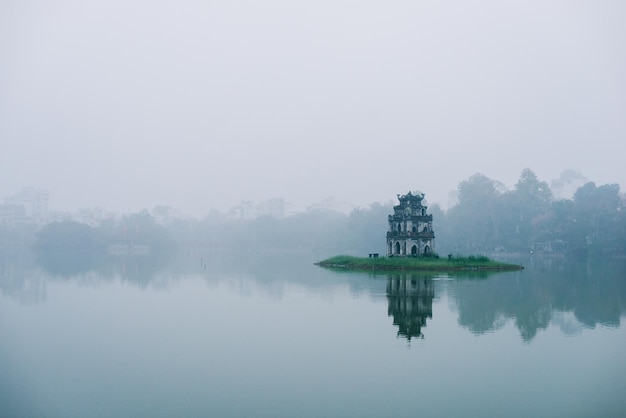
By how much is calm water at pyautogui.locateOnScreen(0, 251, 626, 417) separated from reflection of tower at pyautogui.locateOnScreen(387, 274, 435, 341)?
0.19m

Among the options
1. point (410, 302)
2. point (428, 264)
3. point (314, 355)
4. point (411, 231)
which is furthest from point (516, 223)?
point (314, 355)

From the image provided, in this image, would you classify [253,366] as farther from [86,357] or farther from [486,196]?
[486,196]

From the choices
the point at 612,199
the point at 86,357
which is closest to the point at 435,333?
the point at 86,357

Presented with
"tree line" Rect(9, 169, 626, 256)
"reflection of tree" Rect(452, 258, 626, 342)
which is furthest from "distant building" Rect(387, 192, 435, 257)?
"tree line" Rect(9, 169, 626, 256)

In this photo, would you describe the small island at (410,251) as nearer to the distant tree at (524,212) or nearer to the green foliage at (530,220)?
the green foliage at (530,220)

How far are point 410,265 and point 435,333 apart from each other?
48.4 metres

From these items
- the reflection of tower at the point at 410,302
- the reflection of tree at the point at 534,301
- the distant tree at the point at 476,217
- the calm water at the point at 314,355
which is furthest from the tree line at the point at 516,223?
the calm water at the point at 314,355

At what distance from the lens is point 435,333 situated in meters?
29.7

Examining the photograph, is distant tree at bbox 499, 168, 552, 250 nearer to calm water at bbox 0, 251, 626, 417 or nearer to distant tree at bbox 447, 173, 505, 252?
distant tree at bbox 447, 173, 505, 252

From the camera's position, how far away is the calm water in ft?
61.2

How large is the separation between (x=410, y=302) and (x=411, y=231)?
150ft

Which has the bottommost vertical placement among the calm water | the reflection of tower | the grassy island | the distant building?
the calm water

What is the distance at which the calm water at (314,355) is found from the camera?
734 inches

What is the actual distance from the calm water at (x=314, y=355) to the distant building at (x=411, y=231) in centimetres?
3839
